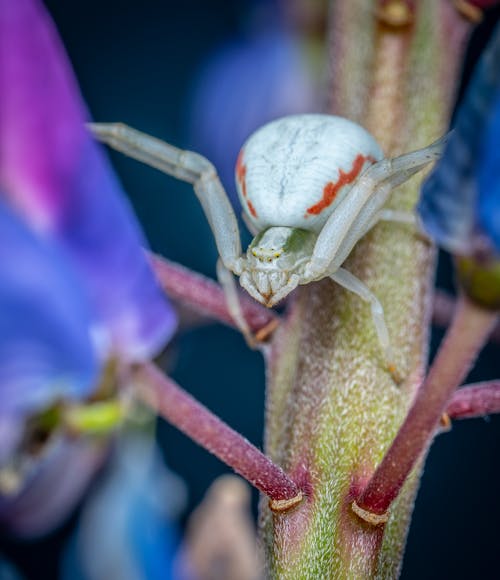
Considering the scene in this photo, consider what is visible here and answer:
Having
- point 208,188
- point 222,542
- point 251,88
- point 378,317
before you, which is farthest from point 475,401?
point 251,88

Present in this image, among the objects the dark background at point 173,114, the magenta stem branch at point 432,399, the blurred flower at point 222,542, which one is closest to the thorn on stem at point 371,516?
the magenta stem branch at point 432,399

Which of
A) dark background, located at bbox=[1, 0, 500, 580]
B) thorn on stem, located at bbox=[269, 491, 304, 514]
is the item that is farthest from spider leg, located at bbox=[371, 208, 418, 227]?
dark background, located at bbox=[1, 0, 500, 580]

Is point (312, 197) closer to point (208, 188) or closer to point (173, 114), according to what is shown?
point (208, 188)

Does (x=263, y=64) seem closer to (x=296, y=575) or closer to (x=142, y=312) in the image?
(x=142, y=312)

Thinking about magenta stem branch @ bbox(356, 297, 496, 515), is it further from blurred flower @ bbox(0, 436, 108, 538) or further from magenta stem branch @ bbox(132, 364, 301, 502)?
blurred flower @ bbox(0, 436, 108, 538)

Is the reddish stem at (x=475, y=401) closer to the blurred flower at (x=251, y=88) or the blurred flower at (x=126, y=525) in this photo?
the blurred flower at (x=126, y=525)
